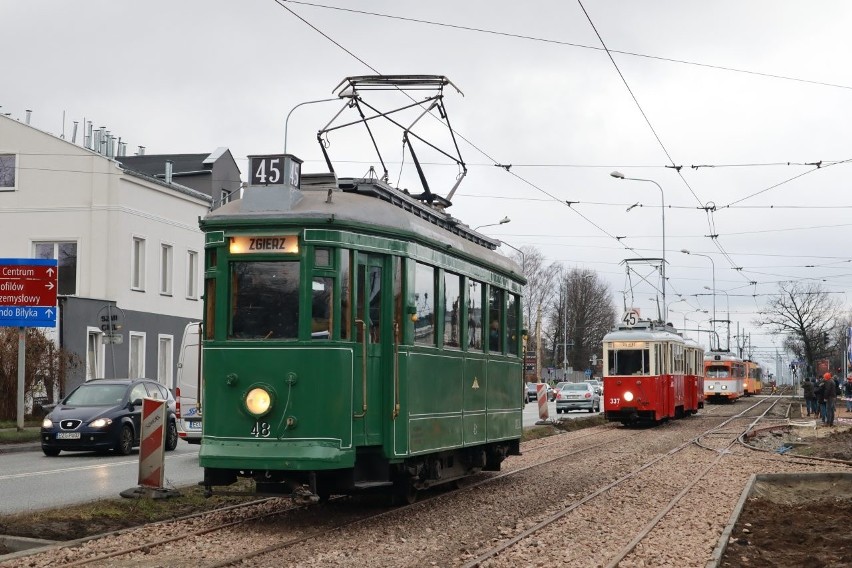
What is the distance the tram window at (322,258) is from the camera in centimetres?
1177

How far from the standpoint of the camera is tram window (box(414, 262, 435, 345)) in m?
12.9

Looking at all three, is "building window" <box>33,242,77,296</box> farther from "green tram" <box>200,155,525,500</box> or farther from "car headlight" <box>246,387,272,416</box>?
"car headlight" <box>246,387,272,416</box>

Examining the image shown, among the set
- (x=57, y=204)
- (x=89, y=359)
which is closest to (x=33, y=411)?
(x=89, y=359)

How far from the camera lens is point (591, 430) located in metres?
33.6

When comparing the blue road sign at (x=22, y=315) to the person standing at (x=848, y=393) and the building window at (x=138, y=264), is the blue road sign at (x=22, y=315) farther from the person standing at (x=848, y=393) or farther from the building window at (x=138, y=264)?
the person standing at (x=848, y=393)

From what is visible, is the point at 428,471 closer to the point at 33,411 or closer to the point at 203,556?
the point at 203,556

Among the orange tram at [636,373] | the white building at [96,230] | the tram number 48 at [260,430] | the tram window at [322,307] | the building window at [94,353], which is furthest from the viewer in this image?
the white building at [96,230]

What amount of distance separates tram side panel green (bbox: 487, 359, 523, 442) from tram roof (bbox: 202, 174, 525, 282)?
208 cm

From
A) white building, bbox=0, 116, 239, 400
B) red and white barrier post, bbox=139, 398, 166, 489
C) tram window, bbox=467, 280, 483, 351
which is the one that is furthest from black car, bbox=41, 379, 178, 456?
white building, bbox=0, 116, 239, 400

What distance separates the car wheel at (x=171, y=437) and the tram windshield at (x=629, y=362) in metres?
13.5

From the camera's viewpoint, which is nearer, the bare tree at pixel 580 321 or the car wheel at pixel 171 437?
the car wheel at pixel 171 437

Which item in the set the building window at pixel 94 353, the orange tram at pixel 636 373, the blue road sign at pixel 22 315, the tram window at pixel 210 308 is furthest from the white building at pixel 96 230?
the tram window at pixel 210 308

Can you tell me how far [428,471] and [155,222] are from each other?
29.6 metres

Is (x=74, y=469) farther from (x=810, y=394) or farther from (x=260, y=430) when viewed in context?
(x=810, y=394)
